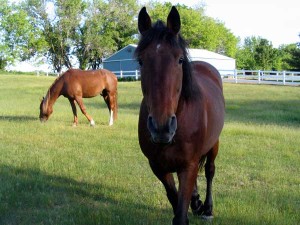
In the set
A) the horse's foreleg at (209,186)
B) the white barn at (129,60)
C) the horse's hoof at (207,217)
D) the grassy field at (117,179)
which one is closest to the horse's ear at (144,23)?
the grassy field at (117,179)

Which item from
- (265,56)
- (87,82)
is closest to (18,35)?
(265,56)

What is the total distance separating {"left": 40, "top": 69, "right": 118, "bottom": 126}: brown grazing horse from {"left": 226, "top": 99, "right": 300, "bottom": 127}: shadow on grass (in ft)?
15.0

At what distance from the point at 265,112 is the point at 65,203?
12.8 m

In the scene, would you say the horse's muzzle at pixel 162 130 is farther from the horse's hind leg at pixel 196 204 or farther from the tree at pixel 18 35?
the tree at pixel 18 35

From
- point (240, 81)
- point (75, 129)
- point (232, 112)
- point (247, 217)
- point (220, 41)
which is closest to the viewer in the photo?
point (247, 217)

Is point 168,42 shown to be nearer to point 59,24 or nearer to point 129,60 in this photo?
point 129,60

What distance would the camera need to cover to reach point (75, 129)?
11.4 metres

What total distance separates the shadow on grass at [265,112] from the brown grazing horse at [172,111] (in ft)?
34.1

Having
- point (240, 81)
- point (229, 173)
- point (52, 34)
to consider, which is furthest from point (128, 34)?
point (229, 173)

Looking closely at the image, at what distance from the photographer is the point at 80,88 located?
43.6ft

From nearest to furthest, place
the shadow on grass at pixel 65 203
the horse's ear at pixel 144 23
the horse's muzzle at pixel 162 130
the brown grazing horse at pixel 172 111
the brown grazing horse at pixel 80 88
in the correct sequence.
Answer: the horse's muzzle at pixel 162 130 → the brown grazing horse at pixel 172 111 → the horse's ear at pixel 144 23 → the shadow on grass at pixel 65 203 → the brown grazing horse at pixel 80 88

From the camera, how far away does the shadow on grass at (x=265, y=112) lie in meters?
14.2

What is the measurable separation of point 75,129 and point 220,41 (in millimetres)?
80343

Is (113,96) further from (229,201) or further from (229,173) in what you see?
(229,201)
